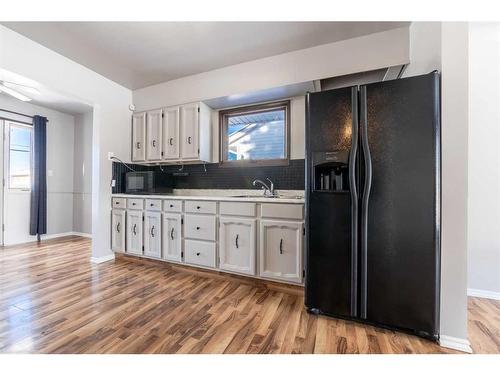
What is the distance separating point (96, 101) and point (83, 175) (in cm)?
239

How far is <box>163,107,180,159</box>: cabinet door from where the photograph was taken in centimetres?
317

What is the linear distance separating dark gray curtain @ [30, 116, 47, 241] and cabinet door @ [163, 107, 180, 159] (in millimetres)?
2764

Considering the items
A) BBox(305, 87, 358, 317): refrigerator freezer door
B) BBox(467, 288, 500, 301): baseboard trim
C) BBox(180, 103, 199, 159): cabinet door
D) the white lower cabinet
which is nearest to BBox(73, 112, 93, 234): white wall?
the white lower cabinet

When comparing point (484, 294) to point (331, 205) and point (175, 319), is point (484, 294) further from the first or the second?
point (175, 319)

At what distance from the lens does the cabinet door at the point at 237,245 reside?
2361 millimetres

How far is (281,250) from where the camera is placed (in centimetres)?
223

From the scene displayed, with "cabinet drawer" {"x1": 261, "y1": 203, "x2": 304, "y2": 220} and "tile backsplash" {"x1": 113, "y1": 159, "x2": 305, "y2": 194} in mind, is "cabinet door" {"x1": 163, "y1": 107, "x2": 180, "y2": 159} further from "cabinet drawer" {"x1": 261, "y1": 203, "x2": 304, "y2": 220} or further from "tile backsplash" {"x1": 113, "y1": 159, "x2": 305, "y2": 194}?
"cabinet drawer" {"x1": 261, "y1": 203, "x2": 304, "y2": 220}

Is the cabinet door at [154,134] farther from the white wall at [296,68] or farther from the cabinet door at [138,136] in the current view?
the white wall at [296,68]

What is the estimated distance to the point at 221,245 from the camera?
8.24 feet

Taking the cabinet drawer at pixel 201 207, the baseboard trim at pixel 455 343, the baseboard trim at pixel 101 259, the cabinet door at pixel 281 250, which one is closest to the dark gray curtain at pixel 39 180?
the baseboard trim at pixel 101 259
